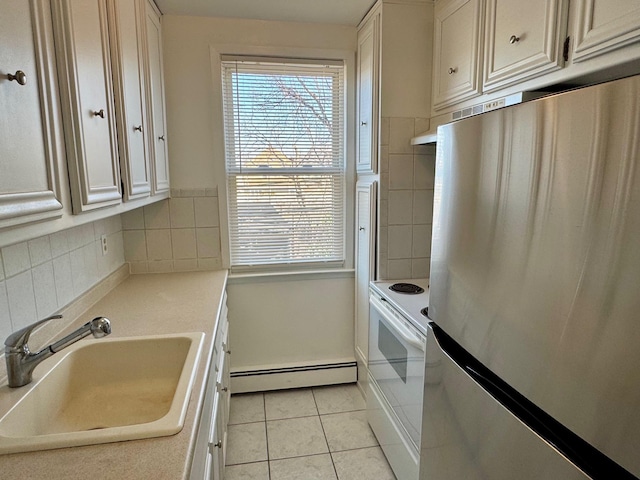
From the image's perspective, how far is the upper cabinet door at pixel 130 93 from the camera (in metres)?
1.38

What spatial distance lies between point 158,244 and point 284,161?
0.96 metres

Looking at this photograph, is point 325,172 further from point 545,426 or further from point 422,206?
point 545,426

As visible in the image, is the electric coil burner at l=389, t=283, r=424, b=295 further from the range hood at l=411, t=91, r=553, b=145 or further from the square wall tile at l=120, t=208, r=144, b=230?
the square wall tile at l=120, t=208, r=144, b=230

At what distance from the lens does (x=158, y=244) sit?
2.40m

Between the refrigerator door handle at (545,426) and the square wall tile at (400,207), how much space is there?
→ 111cm

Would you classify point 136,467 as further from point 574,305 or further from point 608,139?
point 608,139

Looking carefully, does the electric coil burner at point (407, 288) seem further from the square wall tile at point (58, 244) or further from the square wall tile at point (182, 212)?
the square wall tile at point (58, 244)

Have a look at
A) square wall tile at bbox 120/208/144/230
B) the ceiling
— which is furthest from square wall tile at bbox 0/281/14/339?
the ceiling

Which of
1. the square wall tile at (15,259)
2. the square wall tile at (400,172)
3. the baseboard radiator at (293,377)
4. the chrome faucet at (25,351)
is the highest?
the square wall tile at (400,172)

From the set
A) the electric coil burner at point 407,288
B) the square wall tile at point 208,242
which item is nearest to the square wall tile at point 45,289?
the square wall tile at point 208,242

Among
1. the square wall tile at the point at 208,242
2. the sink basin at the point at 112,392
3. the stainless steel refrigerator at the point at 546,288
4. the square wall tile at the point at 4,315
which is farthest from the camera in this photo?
the square wall tile at the point at 208,242

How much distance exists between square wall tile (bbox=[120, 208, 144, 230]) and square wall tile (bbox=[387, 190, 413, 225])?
150 centimetres

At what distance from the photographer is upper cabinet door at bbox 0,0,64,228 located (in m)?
0.73

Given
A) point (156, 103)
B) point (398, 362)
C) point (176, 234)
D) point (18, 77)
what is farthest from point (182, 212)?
point (18, 77)
